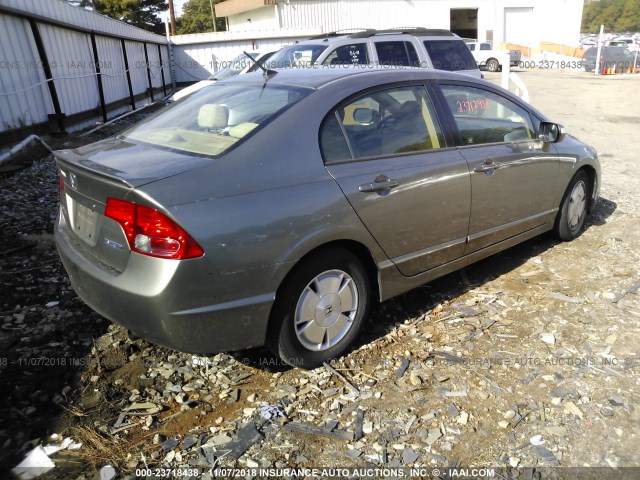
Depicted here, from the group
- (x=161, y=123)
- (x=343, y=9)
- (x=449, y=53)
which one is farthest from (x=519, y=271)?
(x=343, y=9)

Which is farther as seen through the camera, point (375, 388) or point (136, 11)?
point (136, 11)

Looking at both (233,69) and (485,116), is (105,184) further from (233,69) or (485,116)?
(233,69)

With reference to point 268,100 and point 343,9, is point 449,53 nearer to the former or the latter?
point 268,100

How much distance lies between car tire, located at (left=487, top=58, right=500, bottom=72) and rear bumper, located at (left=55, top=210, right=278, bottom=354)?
117ft

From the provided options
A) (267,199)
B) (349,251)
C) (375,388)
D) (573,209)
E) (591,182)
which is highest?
(267,199)

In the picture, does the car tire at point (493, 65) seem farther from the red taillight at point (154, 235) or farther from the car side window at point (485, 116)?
the red taillight at point (154, 235)

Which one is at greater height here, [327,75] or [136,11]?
[136,11]

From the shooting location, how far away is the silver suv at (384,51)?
862 centimetres

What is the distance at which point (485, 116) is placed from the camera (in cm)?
422

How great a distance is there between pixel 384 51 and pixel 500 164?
566 centimetres

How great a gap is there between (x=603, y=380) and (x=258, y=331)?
2.11 metres

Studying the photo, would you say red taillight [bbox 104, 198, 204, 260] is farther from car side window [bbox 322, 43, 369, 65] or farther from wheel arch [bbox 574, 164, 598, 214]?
car side window [bbox 322, 43, 369, 65]

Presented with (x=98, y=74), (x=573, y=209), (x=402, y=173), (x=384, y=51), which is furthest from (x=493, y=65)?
(x=402, y=173)

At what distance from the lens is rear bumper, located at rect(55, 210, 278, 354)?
98.3 inches
